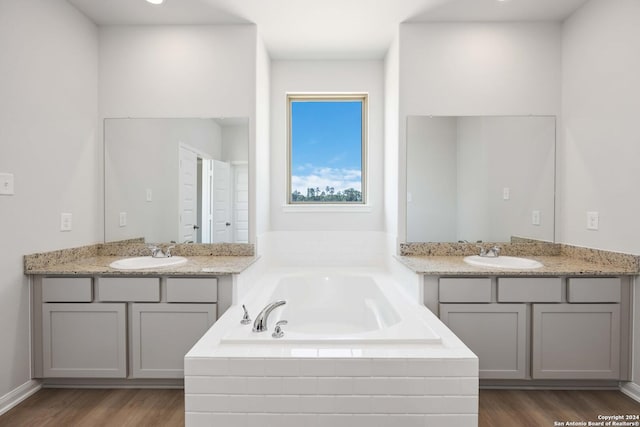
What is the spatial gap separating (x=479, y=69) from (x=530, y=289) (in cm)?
170

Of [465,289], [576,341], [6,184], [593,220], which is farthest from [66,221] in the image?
[593,220]

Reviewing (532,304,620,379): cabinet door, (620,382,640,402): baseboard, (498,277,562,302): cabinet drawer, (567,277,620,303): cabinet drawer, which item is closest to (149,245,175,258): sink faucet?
(498,277,562,302): cabinet drawer

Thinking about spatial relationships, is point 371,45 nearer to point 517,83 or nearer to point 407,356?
point 517,83

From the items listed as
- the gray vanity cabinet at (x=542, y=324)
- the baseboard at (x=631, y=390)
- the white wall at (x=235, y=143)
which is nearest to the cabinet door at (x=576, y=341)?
the gray vanity cabinet at (x=542, y=324)

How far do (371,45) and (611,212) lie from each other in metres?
2.20

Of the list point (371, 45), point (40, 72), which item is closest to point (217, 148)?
point (40, 72)

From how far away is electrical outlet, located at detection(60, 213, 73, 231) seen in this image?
250cm

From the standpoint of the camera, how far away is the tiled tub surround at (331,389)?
1492mm

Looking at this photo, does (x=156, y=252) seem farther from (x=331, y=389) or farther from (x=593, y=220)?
(x=593, y=220)

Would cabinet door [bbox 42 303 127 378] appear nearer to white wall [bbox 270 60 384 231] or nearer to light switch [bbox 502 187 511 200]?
white wall [bbox 270 60 384 231]

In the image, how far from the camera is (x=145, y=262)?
2688 millimetres

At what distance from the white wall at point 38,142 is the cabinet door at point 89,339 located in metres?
0.14

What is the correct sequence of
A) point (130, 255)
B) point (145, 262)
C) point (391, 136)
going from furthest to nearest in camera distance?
point (391, 136), point (130, 255), point (145, 262)

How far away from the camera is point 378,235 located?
3504 mm
